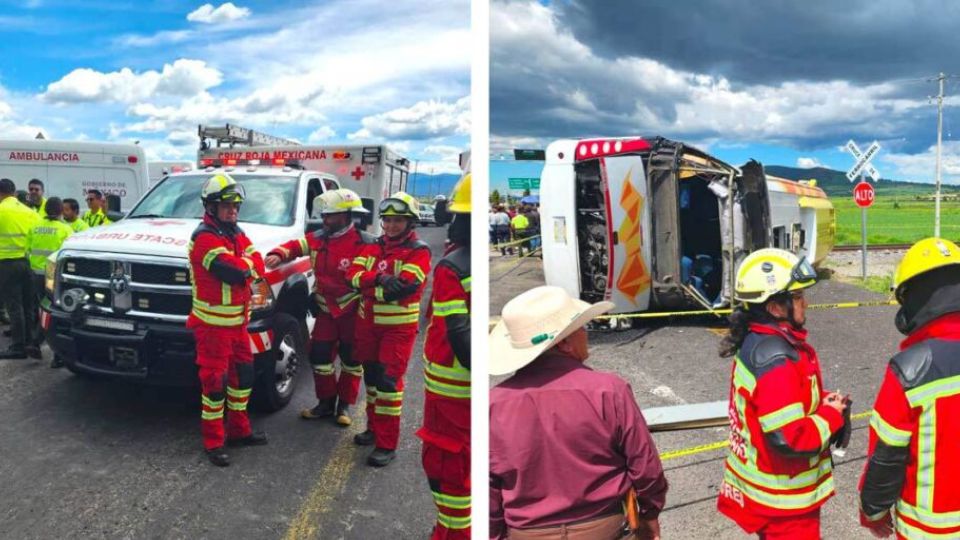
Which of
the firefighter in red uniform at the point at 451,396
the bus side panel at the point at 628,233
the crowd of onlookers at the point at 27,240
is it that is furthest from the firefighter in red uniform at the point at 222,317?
the bus side panel at the point at 628,233

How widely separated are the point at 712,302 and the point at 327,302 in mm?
2286

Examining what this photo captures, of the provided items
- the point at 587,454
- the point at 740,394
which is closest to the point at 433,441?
the point at 587,454

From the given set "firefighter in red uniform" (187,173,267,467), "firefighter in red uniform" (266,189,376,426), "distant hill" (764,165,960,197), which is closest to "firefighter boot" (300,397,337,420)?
"firefighter in red uniform" (266,189,376,426)

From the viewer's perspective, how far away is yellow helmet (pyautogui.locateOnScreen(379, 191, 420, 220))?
85.1 inches

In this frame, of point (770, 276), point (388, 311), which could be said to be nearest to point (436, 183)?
point (770, 276)

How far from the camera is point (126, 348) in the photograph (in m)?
1.66

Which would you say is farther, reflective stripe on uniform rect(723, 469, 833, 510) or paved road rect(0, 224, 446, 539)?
reflective stripe on uniform rect(723, 469, 833, 510)

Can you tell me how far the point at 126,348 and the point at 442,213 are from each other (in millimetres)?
838

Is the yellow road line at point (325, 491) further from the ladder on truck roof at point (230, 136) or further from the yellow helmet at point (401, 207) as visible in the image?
the ladder on truck roof at point (230, 136)

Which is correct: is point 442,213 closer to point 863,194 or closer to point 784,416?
point 784,416

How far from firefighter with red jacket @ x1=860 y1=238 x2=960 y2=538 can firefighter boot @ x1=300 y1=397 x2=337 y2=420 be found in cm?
167

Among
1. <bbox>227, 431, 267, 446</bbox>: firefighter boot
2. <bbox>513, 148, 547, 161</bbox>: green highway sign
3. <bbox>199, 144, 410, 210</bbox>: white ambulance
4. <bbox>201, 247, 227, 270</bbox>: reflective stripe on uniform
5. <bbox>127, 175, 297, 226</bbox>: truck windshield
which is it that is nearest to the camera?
<bbox>513, 148, 547, 161</bbox>: green highway sign

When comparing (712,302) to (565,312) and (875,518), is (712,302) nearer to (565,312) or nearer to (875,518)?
(875,518)

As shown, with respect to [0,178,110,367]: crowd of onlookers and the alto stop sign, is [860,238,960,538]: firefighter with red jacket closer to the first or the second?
the alto stop sign
